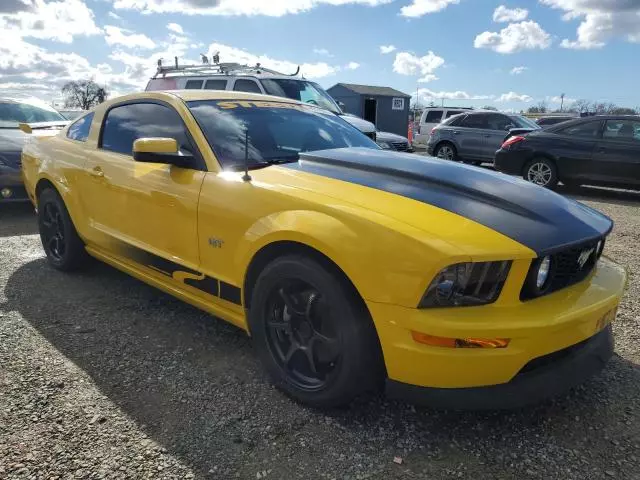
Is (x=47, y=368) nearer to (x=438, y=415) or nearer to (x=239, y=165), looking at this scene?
(x=239, y=165)

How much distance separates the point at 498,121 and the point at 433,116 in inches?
241

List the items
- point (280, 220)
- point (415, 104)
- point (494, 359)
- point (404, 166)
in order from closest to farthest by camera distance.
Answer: point (494, 359), point (280, 220), point (404, 166), point (415, 104)

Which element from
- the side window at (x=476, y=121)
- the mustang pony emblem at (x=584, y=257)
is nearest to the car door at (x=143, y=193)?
the mustang pony emblem at (x=584, y=257)

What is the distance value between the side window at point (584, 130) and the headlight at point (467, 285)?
7.90 m

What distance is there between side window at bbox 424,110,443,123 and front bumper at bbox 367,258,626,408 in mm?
17259

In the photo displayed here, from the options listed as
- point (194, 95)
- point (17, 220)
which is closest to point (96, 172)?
point (194, 95)

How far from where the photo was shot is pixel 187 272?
9.68ft

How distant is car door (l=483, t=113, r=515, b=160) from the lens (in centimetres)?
1255

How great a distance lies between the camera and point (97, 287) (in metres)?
4.05

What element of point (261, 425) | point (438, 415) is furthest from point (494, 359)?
point (261, 425)

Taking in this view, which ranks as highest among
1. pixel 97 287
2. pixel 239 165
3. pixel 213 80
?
pixel 213 80

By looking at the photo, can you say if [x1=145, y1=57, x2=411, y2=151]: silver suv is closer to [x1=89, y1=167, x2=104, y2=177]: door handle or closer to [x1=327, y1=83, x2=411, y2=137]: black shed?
[x1=89, y1=167, x2=104, y2=177]: door handle

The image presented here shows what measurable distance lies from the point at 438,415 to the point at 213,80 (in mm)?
9201

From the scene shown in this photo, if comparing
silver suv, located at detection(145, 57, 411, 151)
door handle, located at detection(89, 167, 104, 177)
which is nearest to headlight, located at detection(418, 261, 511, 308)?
door handle, located at detection(89, 167, 104, 177)
